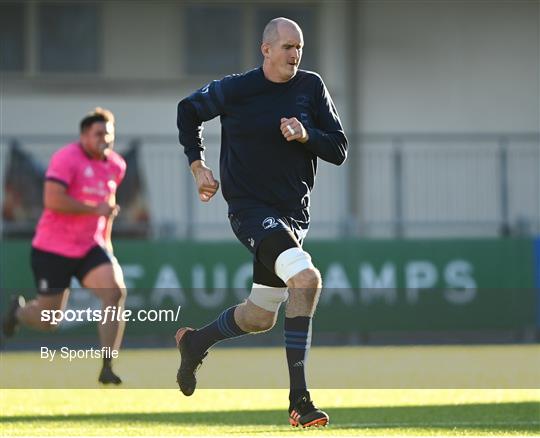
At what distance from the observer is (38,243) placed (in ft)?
42.0

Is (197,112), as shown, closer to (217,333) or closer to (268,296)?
(268,296)

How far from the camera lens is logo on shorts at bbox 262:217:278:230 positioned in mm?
8828

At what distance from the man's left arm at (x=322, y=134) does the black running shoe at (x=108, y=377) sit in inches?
133

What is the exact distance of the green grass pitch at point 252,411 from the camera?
9.67m

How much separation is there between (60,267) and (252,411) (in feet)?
7.82

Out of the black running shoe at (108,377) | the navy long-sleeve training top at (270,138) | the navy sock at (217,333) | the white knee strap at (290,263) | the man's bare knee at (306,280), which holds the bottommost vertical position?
the black running shoe at (108,377)

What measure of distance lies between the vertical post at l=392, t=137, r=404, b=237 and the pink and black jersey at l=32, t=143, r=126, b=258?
30.4 feet

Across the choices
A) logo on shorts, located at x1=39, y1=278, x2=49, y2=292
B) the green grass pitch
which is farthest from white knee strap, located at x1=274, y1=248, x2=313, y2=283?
logo on shorts, located at x1=39, y1=278, x2=49, y2=292

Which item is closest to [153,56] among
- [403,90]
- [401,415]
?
[403,90]

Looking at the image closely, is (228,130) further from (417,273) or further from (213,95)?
(417,273)

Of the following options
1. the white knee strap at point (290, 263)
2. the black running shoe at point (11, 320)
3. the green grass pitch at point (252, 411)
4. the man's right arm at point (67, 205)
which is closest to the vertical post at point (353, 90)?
the green grass pitch at point (252, 411)

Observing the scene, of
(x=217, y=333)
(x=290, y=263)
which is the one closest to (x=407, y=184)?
(x=217, y=333)

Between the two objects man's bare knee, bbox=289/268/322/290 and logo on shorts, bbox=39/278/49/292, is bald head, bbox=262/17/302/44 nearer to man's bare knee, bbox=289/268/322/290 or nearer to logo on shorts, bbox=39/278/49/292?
man's bare knee, bbox=289/268/322/290

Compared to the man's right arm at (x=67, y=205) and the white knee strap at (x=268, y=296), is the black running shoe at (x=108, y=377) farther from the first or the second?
the white knee strap at (x=268, y=296)
